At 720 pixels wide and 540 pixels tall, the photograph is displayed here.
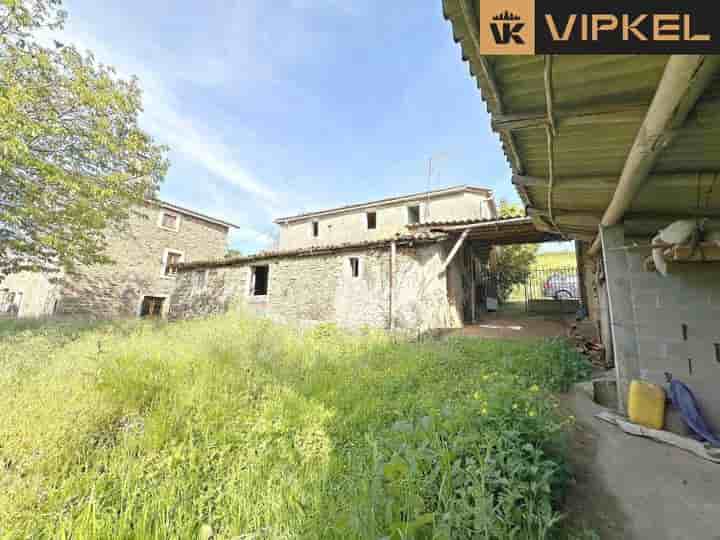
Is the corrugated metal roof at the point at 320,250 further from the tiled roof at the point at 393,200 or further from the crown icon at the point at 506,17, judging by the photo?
the crown icon at the point at 506,17

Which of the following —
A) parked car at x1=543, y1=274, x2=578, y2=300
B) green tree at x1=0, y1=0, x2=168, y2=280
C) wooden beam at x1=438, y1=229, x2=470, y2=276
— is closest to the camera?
green tree at x1=0, y1=0, x2=168, y2=280

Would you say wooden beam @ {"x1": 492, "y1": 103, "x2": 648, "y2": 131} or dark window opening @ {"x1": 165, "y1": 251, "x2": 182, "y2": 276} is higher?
dark window opening @ {"x1": 165, "y1": 251, "x2": 182, "y2": 276}

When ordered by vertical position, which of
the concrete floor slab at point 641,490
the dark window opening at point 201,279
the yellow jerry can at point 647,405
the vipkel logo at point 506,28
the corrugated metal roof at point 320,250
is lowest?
the concrete floor slab at point 641,490

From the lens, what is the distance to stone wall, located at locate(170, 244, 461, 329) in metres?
8.02

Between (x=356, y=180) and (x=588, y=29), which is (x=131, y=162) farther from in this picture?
(x=356, y=180)

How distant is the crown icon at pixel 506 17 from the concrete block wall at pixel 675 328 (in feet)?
11.5

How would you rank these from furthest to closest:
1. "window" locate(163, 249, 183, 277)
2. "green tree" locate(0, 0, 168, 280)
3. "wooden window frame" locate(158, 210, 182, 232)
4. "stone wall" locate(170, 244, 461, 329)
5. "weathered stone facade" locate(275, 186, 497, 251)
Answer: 1. "window" locate(163, 249, 183, 277)
2. "wooden window frame" locate(158, 210, 182, 232)
3. "weathered stone facade" locate(275, 186, 497, 251)
4. "stone wall" locate(170, 244, 461, 329)
5. "green tree" locate(0, 0, 168, 280)

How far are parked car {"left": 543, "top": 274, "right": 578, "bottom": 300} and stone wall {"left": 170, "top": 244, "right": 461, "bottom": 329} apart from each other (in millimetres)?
8197

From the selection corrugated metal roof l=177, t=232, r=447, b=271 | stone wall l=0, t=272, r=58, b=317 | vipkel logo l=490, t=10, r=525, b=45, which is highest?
corrugated metal roof l=177, t=232, r=447, b=271

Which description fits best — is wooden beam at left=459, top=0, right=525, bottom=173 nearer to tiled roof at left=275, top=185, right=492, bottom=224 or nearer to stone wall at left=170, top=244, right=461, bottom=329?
stone wall at left=170, top=244, right=461, bottom=329

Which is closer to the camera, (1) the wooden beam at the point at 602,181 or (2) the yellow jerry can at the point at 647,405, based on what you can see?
(1) the wooden beam at the point at 602,181

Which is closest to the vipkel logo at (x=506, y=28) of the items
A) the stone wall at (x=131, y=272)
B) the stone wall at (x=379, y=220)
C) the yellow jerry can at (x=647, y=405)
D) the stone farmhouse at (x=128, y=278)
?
the yellow jerry can at (x=647, y=405)

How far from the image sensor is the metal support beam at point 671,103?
1190mm

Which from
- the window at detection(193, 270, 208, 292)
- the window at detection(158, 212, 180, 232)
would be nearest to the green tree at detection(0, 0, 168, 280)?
the window at detection(193, 270, 208, 292)
